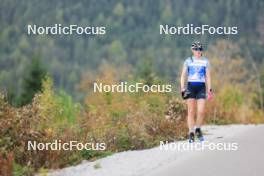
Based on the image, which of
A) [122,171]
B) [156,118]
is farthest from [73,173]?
[156,118]

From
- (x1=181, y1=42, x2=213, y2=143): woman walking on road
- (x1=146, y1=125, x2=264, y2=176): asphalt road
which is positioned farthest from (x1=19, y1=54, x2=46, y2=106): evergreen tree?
(x1=146, y1=125, x2=264, y2=176): asphalt road

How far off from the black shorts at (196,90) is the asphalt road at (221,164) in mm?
991

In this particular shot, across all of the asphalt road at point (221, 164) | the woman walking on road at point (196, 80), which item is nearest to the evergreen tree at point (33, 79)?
the woman walking on road at point (196, 80)

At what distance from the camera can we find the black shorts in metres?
12.7

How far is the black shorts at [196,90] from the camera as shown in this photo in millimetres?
12708

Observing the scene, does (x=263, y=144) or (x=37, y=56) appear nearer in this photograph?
(x=263, y=144)

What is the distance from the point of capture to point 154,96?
1783 cm

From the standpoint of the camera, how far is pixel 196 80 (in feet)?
41.5

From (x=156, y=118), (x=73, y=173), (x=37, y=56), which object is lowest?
(x=73, y=173)

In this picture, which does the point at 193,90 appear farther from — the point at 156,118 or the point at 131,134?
the point at 156,118

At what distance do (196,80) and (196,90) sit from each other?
0.77ft

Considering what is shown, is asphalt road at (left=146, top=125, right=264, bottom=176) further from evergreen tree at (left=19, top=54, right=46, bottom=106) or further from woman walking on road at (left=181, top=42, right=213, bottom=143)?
evergreen tree at (left=19, top=54, right=46, bottom=106)

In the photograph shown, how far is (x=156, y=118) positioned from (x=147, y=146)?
75.3 inches

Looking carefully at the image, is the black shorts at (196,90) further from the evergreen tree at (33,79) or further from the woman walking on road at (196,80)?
the evergreen tree at (33,79)
